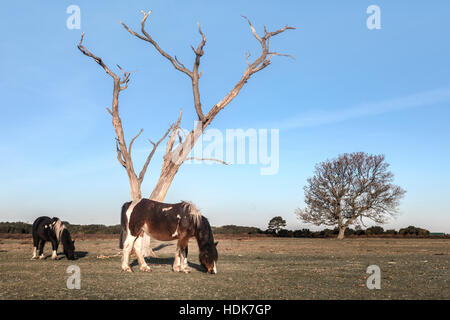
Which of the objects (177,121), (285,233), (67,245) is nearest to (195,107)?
(177,121)

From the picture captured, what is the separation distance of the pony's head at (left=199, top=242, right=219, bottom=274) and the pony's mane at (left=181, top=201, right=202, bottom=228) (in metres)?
0.75

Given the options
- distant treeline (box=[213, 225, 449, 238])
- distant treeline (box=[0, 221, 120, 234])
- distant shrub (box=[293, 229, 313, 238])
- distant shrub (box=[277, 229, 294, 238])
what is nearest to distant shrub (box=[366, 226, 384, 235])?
distant treeline (box=[213, 225, 449, 238])

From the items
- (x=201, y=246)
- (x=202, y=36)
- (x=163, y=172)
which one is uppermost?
(x=202, y=36)

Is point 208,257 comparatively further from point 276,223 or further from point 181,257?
point 276,223

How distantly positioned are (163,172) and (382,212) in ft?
119

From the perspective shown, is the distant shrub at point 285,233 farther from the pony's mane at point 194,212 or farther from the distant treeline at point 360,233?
the pony's mane at point 194,212

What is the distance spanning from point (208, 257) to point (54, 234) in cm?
842

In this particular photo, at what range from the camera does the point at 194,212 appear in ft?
42.7

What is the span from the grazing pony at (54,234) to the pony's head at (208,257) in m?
7.34

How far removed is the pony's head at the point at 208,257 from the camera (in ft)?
40.7
